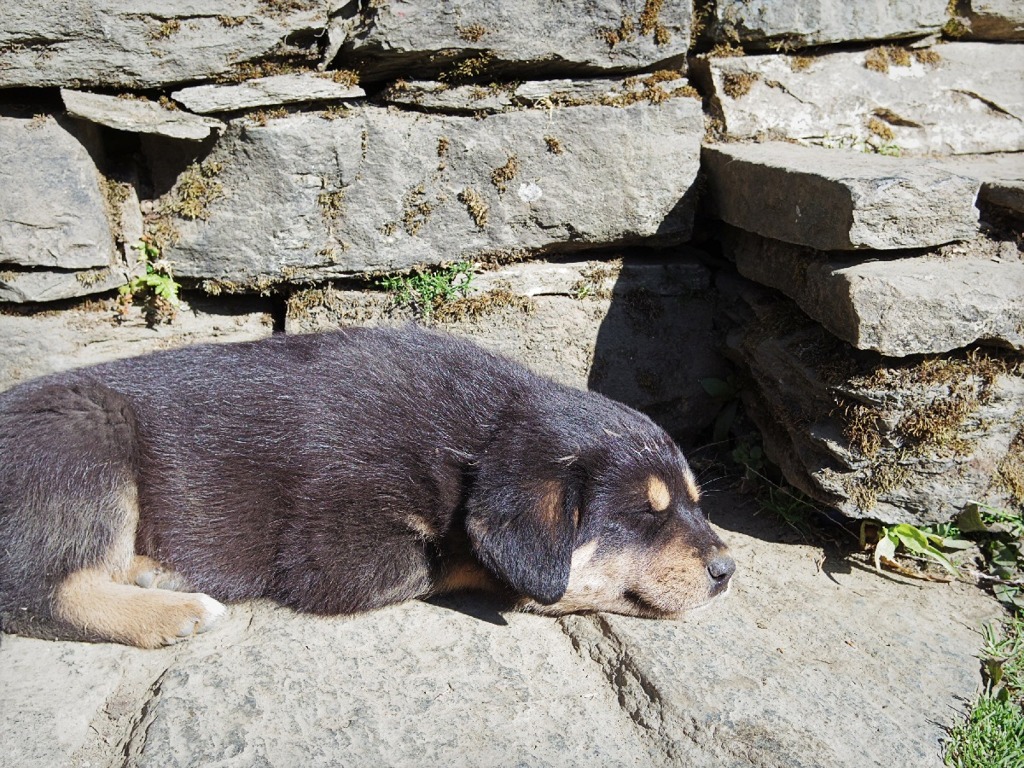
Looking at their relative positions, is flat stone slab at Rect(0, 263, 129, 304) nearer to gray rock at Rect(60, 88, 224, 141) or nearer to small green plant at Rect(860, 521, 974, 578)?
gray rock at Rect(60, 88, 224, 141)

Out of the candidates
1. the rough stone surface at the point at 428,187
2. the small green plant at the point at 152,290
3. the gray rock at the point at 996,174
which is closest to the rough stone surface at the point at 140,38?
the rough stone surface at the point at 428,187

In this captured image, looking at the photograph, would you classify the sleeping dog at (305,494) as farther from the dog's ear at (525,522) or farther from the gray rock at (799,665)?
the gray rock at (799,665)

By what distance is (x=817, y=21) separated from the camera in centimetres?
532

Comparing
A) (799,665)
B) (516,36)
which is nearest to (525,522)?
(799,665)

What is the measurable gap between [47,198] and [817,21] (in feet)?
14.8

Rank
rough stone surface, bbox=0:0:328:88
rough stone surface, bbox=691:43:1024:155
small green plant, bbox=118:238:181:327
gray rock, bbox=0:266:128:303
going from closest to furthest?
rough stone surface, bbox=0:0:328:88 → gray rock, bbox=0:266:128:303 → small green plant, bbox=118:238:181:327 → rough stone surface, bbox=691:43:1024:155

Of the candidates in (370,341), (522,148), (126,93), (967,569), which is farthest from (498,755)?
(126,93)

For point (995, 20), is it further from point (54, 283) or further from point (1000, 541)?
point (54, 283)

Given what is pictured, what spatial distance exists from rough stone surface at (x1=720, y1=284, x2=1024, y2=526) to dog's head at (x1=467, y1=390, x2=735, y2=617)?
2.78 feet

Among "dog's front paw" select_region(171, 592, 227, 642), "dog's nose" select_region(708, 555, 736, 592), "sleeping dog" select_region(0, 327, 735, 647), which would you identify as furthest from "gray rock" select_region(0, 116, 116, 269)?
"dog's nose" select_region(708, 555, 736, 592)

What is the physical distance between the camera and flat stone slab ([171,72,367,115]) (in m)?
4.55

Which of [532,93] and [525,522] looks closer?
[525,522]

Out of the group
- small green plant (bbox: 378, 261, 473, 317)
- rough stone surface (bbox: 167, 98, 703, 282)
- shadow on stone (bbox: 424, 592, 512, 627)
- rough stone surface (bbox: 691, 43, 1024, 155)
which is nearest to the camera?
shadow on stone (bbox: 424, 592, 512, 627)

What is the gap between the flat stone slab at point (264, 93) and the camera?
4.55 m
